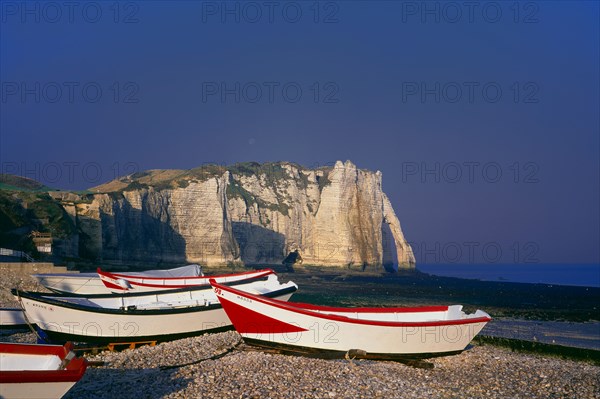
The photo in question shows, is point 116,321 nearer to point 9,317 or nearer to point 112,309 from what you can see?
point 112,309

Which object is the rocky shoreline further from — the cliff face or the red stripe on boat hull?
the cliff face

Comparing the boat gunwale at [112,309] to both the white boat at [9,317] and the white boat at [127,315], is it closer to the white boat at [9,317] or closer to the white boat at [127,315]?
the white boat at [127,315]

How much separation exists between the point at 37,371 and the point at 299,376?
551cm

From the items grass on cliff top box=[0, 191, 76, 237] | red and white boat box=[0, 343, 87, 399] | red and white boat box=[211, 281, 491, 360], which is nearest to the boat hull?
red and white boat box=[211, 281, 491, 360]

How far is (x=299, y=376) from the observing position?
1109 cm

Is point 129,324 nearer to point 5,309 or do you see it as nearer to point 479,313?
point 5,309

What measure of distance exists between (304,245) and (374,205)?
14871mm

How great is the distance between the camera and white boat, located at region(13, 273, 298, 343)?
14078mm

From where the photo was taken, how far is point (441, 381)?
1229 centimetres

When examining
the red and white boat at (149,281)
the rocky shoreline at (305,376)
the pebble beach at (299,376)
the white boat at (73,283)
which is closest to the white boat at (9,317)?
the pebble beach at (299,376)

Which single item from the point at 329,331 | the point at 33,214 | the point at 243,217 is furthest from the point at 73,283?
the point at 243,217

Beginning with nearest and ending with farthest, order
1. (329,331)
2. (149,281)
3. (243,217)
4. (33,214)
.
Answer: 1. (329,331)
2. (149,281)
3. (33,214)
4. (243,217)

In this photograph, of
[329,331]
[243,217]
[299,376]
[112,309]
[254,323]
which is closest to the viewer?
[299,376]

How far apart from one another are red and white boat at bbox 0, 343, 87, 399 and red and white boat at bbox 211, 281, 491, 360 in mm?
6700
